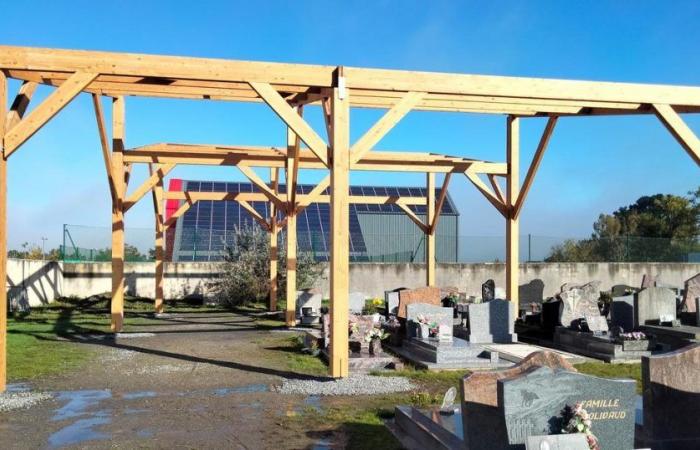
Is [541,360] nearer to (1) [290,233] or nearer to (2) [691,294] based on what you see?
(1) [290,233]

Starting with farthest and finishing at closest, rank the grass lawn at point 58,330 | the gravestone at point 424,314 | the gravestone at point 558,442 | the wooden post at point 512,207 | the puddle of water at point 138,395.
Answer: the wooden post at point 512,207, the gravestone at point 424,314, the grass lawn at point 58,330, the puddle of water at point 138,395, the gravestone at point 558,442

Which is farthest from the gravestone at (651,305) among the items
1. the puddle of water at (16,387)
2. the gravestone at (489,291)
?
the puddle of water at (16,387)

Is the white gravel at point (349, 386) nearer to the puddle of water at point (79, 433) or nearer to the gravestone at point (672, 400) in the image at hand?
the puddle of water at point (79, 433)

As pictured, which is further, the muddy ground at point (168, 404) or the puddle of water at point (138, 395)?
the puddle of water at point (138, 395)

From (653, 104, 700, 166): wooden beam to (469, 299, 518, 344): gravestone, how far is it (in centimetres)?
515

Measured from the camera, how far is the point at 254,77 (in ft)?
31.1

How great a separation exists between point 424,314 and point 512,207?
3.38 meters

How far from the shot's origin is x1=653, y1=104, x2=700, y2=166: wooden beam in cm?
1045

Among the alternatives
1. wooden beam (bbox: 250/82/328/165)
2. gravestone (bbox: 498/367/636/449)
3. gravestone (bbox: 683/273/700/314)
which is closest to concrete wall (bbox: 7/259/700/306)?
gravestone (bbox: 683/273/700/314)

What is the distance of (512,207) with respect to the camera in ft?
48.2

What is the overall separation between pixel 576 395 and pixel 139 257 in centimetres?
2773

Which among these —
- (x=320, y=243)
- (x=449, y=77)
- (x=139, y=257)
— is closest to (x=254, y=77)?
(x=449, y=77)

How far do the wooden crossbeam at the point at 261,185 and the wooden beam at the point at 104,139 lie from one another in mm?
3254

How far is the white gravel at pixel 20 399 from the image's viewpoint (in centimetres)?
801
